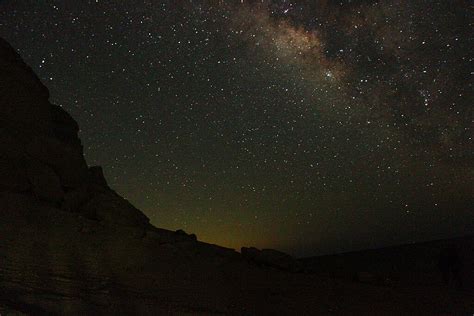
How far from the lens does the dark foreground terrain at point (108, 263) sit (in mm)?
12258

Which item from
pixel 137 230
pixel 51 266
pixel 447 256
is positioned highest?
pixel 447 256

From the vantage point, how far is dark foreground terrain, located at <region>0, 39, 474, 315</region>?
12.3m

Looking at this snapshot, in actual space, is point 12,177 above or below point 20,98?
below

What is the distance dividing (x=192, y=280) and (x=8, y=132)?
8.10m

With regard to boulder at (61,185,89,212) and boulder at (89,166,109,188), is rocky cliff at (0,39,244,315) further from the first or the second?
boulder at (89,166,109,188)

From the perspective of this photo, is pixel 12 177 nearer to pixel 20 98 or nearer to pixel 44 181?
pixel 44 181

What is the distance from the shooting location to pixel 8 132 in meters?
16.4

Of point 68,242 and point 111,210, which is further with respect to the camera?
point 111,210

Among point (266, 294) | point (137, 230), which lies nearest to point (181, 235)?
point (137, 230)

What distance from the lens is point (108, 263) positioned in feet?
46.9

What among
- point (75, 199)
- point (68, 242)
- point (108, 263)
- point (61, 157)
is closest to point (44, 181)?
point (75, 199)

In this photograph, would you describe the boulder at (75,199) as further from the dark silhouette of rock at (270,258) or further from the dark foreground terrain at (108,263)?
the dark silhouette of rock at (270,258)

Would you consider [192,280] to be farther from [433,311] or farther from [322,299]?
[433,311]

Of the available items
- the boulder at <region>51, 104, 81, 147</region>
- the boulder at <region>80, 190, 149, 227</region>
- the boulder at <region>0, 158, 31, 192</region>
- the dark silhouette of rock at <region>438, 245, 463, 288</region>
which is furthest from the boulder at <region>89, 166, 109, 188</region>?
the dark silhouette of rock at <region>438, 245, 463, 288</region>
